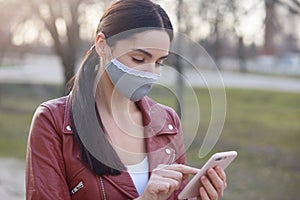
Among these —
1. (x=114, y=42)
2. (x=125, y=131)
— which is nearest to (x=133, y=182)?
(x=125, y=131)

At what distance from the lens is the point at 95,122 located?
182 centimetres

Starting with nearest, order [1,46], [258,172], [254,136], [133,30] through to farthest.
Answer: [133,30]
[258,172]
[254,136]
[1,46]

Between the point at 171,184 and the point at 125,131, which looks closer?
the point at 171,184

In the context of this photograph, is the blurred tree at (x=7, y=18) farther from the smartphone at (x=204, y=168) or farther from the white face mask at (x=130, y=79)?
the smartphone at (x=204, y=168)

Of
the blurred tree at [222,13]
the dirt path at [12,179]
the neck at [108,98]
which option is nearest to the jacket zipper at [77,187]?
the neck at [108,98]

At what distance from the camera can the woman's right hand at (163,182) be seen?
Result: 5.25ft

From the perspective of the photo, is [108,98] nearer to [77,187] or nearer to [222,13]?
[77,187]

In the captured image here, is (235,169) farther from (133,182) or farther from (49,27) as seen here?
(133,182)

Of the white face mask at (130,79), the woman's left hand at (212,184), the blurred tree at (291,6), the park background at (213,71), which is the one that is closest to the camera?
the woman's left hand at (212,184)

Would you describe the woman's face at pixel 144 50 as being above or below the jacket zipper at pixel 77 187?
above

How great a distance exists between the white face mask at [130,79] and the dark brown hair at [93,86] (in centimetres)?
8

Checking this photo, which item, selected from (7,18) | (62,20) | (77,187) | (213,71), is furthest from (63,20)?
(77,187)

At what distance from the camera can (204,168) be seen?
5.51 ft

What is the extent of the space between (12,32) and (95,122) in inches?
447
